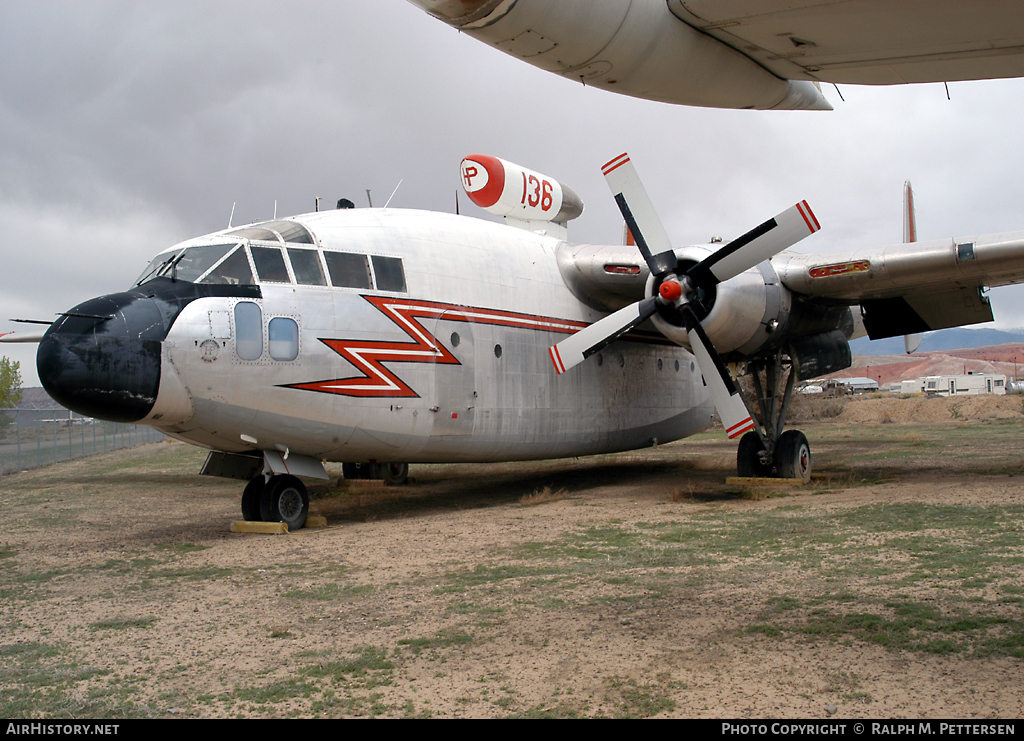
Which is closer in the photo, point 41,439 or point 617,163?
point 617,163

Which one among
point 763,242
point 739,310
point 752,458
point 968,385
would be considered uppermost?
point 763,242

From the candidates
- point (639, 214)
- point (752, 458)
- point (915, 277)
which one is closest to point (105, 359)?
point (639, 214)

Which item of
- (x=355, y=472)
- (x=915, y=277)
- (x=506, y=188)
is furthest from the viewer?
(x=355, y=472)

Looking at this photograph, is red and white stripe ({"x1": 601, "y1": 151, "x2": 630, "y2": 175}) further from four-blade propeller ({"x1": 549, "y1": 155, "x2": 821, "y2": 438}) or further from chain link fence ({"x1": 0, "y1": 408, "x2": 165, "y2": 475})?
chain link fence ({"x1": 0, "y1": 408, "x2": 165, "y2": 475})

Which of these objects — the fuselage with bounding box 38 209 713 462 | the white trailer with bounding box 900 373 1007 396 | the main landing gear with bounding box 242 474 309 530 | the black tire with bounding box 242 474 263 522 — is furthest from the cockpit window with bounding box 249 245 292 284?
the white trailer with bounding box 900 373 1007 396

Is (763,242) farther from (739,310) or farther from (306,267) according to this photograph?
(306,267)

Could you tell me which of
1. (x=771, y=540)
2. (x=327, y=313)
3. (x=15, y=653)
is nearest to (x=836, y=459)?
(x=771, y=540)

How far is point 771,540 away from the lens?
816cm

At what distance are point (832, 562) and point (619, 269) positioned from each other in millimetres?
7463

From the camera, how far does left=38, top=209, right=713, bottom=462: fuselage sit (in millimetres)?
8734

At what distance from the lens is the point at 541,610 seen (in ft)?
19.3

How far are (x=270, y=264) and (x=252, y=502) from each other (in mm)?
3127

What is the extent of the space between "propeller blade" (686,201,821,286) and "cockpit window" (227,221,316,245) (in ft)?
18.7

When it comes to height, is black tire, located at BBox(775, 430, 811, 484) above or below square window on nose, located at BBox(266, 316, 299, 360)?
below
